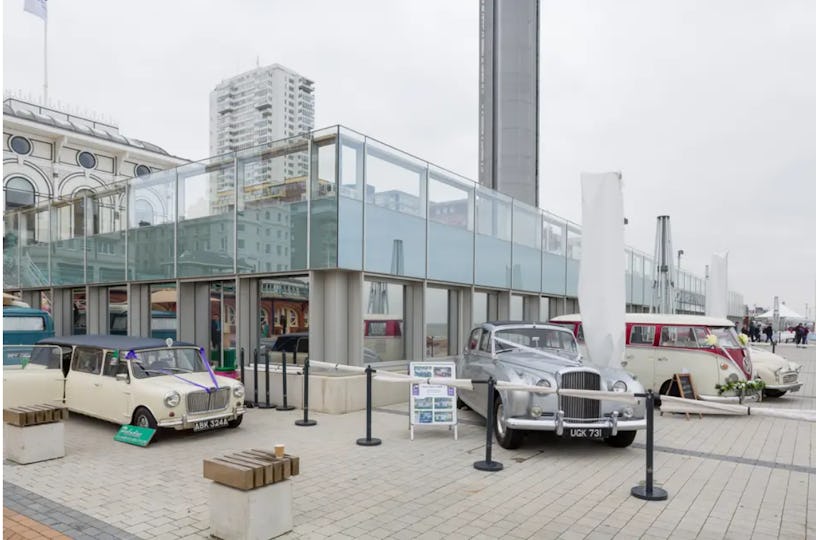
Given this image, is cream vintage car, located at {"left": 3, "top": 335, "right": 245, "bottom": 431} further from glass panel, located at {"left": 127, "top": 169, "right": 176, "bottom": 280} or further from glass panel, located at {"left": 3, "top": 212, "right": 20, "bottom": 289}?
glass panel, located at {"left": 3, "top": 212, "right": 20, "bottom": 289}

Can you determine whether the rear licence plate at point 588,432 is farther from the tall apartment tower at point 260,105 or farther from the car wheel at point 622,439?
the tall apartment tower at point 260,105

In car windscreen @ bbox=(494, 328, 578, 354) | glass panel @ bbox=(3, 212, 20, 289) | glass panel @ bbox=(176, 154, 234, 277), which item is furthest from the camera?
glass panel @ bbox=(3, 212, 20, 289)

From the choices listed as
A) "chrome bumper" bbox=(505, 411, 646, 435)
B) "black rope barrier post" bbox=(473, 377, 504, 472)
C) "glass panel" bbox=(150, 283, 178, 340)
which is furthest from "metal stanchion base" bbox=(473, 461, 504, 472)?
"glass panel" bbox=(150, 283, 178, 340)

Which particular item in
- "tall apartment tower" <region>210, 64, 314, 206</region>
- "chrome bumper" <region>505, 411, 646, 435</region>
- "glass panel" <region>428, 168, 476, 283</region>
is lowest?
"chrome bumper" <region>505, 411, 646, 435</region>

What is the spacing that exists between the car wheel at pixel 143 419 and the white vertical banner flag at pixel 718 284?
640 inches

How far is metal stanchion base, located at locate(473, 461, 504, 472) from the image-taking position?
703 cm

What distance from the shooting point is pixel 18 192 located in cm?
3144

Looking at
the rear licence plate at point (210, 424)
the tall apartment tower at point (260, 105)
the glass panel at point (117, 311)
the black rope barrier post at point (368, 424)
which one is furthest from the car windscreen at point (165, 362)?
the tall apartment tower at point (260, 105)

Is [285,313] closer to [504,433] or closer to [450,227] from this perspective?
[450,227]

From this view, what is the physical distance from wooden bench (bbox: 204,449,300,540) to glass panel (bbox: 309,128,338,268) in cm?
646

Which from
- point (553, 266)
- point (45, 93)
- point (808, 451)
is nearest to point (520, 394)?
point (808, 451)

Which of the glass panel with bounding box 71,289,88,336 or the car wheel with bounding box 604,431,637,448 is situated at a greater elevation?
the glass panel with bounding box 71,289,88,336

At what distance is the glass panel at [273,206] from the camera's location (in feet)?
38.9

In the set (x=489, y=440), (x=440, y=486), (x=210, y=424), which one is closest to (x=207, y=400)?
(x=210, y=424)
